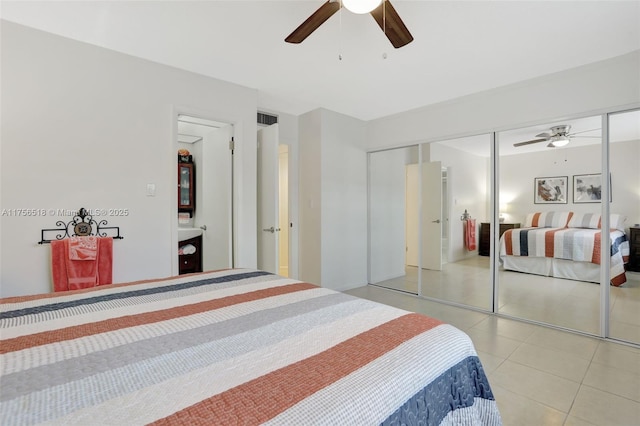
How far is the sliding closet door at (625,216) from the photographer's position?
103 inches

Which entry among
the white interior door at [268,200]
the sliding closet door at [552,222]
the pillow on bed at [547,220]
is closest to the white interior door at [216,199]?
the white interior door at [268,200]

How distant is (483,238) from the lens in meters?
3.48

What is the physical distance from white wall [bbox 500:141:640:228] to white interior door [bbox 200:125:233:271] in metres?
3.11

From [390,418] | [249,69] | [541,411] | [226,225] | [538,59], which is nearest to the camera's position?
[390,418]

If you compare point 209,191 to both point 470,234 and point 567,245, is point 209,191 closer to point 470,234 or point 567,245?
point 470,234

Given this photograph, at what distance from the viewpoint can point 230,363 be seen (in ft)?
2.84

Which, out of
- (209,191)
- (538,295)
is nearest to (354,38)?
(209,191)

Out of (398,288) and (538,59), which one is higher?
(538,59)

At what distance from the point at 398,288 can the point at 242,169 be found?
279 centimetres

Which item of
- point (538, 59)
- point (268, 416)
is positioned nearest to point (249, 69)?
point (538, 59)

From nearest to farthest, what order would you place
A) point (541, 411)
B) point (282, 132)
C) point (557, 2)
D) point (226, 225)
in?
point (541, 411) → point (557, 2) → point (226, 225) → point (282, 132)

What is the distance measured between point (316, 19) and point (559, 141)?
2779 mm

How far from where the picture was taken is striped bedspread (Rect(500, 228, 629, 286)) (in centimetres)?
273

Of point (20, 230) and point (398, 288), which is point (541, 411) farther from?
point (20, 230)
